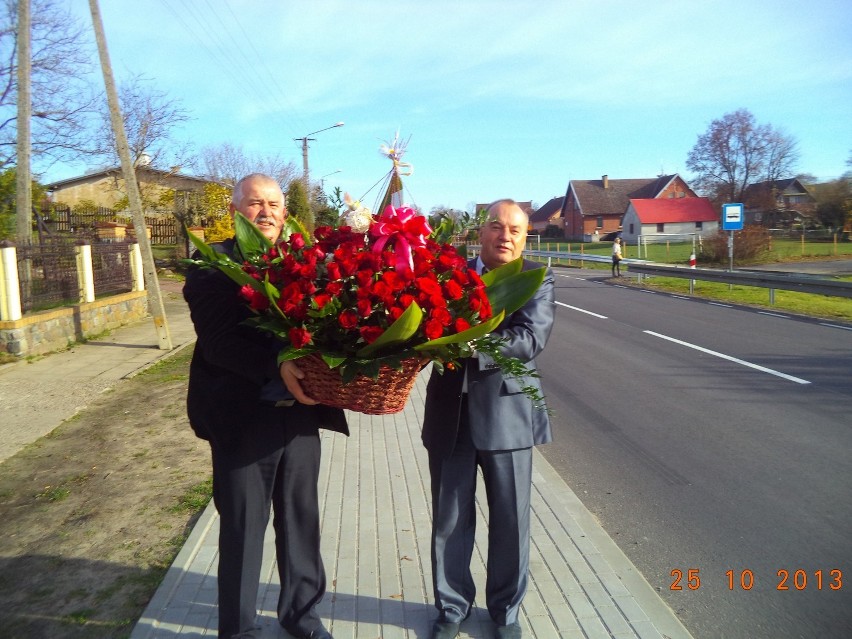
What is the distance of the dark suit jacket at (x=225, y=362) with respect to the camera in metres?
2.61

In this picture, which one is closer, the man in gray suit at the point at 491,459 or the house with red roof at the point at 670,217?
the man in gray suit at the point at 491,459

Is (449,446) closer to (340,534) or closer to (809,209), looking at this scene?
(340,534)

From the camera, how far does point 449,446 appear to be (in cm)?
311

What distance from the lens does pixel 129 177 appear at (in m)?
11.4

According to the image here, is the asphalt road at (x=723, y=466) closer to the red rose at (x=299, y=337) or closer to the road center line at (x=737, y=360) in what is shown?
the road center line at (x=737, y=360)

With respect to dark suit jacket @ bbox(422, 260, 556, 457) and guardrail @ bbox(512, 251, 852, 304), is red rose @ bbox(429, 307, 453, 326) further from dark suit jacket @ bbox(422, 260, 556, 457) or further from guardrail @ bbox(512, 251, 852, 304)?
guardrail @ bbox(512, 251, 852, 304)

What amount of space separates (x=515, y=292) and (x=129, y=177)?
10.5 meters

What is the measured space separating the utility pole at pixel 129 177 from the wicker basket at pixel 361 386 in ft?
30.6

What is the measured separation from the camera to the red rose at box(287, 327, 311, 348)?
2.20m

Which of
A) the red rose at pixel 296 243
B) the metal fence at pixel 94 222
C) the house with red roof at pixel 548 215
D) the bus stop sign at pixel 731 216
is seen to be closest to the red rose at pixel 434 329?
the red rose at pixel 296 243

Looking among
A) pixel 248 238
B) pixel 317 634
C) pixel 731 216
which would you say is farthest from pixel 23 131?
pixel 731 216

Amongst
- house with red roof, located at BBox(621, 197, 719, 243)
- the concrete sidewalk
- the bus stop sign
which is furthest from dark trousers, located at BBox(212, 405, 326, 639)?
house with red roof, located at BBox(621, 197, 719, 243)

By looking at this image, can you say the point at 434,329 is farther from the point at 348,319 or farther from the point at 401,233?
the point at 401,233

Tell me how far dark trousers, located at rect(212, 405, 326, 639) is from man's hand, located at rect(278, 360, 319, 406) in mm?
370
